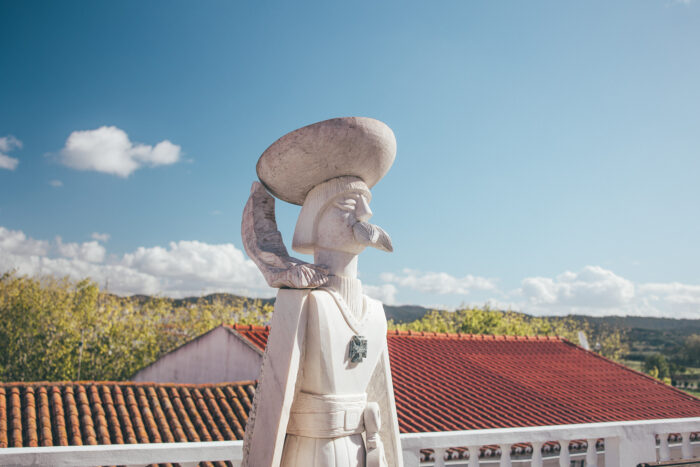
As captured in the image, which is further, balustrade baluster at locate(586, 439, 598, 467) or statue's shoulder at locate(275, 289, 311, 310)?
balustrade baluster at locate(586, 439, 598, 467)

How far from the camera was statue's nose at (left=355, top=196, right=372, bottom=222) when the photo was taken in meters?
3.53

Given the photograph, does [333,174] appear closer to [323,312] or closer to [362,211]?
[362,211]

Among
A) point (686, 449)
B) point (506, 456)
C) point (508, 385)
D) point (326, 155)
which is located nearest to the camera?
point (326, 155)

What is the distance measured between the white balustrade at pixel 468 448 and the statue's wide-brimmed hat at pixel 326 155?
6.64ft

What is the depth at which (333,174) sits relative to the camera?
3.50 m

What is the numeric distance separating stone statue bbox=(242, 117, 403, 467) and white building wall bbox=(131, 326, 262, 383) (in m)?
9.58

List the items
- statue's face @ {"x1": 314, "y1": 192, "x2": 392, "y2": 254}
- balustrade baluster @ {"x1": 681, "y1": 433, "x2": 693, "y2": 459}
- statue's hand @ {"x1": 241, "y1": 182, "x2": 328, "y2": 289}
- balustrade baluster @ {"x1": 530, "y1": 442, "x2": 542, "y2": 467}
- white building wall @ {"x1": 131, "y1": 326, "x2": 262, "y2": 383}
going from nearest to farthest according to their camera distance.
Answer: statue's hand @ {"x1": 241, "y1": 182, "x2": 328, "y2": 289} < statue's face @ {"x1": 314, "y1": 192, "x2": 392, "y2": 254} < balustrade baluster @ {"x1": 530, "y1": 442, "x2": 542, "y2": 467} < balustrade baluster @ {"x1": 681, "y1": 433, "x2": 693, "y2": 459} < white building wall @ {"x1": 131, "y1": 326, "x2": 262, "y2": 383}

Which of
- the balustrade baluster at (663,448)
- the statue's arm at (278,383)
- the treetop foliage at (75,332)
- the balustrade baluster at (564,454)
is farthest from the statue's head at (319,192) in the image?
the treetop foliage at (75,332)

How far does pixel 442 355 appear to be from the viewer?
16.0 metres

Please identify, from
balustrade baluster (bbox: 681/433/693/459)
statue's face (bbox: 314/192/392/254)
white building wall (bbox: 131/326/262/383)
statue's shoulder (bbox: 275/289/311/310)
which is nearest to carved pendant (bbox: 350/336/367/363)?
statue's shoulder (bbox: 275/289/311/310)

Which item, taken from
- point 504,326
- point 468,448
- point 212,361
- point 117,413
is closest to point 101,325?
point 212,361

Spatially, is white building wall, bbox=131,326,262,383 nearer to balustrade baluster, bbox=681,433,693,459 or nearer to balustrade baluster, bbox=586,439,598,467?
balustrade baluster, bbox=586,439,598,467

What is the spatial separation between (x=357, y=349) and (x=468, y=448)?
68.8 inches

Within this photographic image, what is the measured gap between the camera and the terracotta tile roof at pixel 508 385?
12.1 m
